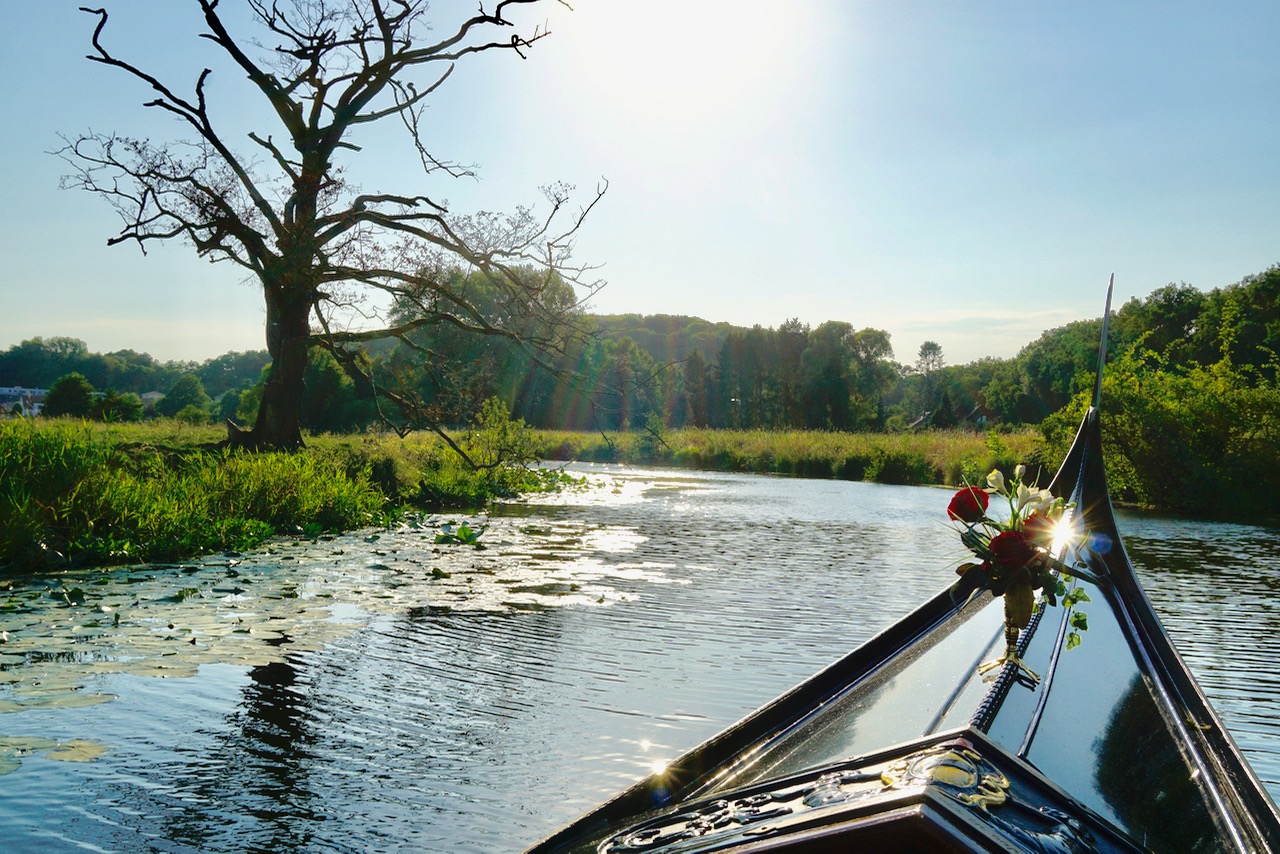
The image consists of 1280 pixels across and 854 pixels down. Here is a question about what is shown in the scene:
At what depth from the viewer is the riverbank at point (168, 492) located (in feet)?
25.6

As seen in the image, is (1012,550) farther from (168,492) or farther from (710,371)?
(710,371)

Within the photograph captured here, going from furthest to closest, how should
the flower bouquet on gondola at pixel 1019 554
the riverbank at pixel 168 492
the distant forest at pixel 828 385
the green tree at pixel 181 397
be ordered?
the green tree at pixel 181 397 < the distant forest at pixel 828 385 < the riverbank at pixel 168 492 < the flower bouquet on gondola at pixel 1019 554

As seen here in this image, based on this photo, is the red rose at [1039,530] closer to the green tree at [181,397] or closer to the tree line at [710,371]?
the tree line at [710,371]

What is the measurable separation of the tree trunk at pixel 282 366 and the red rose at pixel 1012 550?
11858 millimetres

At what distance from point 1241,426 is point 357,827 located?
776 inches

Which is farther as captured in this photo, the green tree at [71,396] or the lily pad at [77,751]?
the green tree at [71,396]

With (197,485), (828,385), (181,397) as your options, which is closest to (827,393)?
(828,385)

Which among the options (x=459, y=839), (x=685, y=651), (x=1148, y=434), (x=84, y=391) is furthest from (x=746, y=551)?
(x=84, y=391)

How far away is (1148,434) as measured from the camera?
62.1 feet

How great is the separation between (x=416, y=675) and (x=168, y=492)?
5.78 meters

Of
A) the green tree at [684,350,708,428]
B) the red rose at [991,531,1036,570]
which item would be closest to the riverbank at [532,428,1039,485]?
the red rose at [991,531,1036,570]

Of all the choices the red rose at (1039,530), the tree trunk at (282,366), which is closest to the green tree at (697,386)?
the tree trunk at (282,366)

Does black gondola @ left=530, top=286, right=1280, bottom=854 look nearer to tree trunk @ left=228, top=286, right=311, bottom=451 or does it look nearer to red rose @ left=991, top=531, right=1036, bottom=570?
red rose @ left=991, top=531, right=1036, bottom=570

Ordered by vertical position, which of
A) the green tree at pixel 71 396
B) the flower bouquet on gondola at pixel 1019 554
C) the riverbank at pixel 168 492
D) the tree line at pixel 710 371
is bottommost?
the riverbank at pixel 168 492
